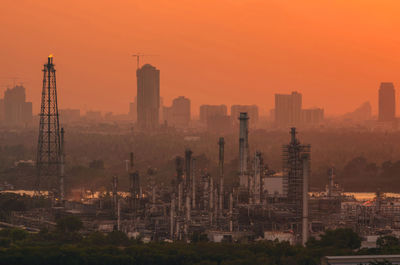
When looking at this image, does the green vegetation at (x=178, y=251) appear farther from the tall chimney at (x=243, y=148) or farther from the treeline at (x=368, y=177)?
the treeline at (x=368, y=177)

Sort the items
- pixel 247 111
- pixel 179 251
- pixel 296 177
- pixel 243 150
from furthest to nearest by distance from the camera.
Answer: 1. pixel 247 111
2. pixel 243 150
3. pixel 296 177
4. pixel 179 251

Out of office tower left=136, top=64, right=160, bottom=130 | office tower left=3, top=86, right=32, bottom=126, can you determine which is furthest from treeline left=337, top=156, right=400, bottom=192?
office tower left=3, top=86, right=32, bottom=126

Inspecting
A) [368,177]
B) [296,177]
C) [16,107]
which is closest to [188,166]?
[296,177]

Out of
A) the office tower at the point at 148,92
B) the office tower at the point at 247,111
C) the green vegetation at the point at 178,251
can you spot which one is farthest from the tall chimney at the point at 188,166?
the office tower at the point at 148,92

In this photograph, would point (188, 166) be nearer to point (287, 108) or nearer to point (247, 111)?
point (247, 111)

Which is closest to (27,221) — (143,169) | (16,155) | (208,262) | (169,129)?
(208,262)
